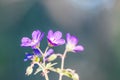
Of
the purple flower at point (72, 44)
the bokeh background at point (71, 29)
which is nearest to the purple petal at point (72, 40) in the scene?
the purple flower at point (72, 44)

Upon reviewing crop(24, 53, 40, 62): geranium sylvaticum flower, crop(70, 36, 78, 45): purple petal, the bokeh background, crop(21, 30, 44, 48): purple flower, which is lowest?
crop(24, 53, 40, 62): geranium sylvaticum flower

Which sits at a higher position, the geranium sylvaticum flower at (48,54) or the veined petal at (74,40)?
the veined petal at (74,40)

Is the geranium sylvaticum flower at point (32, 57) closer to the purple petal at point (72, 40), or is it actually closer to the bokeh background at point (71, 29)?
the purple petal at point (72, 40)

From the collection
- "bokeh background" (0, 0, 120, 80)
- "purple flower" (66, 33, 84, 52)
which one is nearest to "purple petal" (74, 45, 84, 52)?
"purple flower" (66, 33, 84, 52)

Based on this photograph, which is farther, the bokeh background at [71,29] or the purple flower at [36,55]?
the bokeh background at [71,29]

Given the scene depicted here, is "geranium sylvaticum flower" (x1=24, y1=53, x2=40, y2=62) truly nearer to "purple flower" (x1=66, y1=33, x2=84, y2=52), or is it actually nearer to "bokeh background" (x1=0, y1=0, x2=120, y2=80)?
"purple flower" (x1=66, y1=33, x2=84, y2=52)

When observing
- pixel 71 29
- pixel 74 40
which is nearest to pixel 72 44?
pixel 74 40

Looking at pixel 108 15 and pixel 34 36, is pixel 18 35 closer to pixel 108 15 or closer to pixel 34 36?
pixel 108 15

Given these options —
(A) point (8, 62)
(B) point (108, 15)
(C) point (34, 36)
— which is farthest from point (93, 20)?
(C) point (34, 36)
